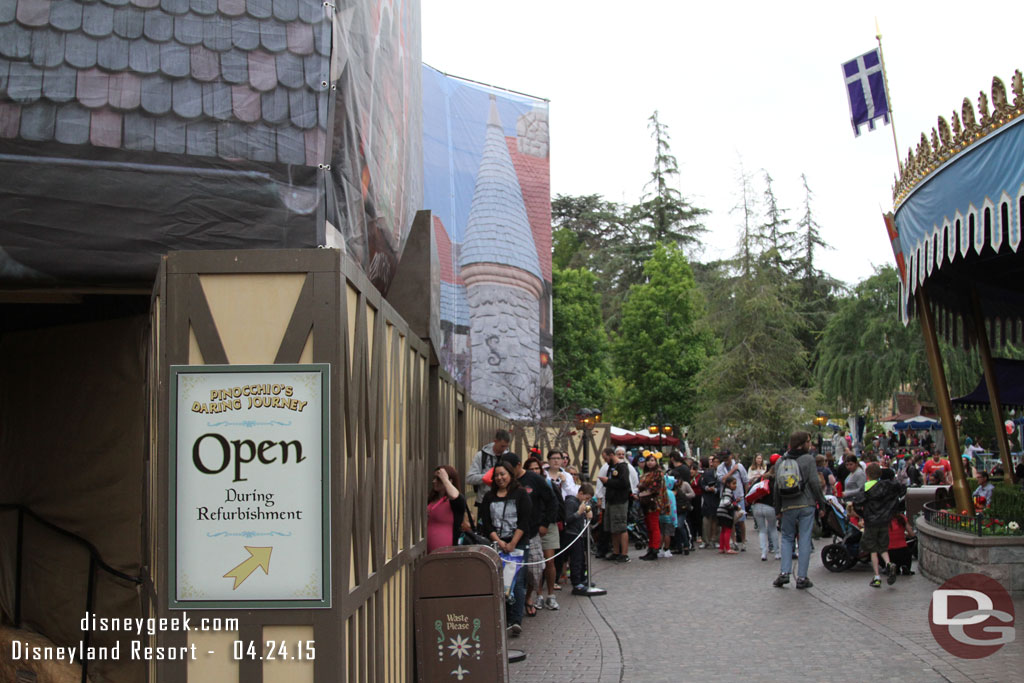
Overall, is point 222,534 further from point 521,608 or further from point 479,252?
point 479,252

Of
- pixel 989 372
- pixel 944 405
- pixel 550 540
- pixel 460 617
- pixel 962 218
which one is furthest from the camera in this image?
pixel 989 372

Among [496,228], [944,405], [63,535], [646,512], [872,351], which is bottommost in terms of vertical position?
[646,512]

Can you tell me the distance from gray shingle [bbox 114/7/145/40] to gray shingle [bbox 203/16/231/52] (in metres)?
0.46

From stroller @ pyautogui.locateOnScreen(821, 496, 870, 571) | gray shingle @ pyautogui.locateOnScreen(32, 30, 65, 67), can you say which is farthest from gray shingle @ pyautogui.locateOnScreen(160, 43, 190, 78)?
stroller @ pyautogui.locateOnScreen(821, 496, 870, 571)

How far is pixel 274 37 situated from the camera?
761 centimetres

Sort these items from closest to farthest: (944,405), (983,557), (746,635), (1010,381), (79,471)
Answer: (79,471) → (746,635) → (983,557) → (944,405) → (1010,381)

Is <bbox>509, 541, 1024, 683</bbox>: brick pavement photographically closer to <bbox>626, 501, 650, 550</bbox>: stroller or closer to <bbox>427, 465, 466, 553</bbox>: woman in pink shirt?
<bbox>427, 465, 466, 553</bbox>: woman in pink shirt

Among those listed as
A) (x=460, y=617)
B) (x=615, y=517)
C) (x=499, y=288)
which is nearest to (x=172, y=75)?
(x=460, y=617)

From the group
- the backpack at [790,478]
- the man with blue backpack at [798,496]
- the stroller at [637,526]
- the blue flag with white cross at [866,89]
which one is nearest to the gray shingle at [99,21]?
the man with blue backpack at [798,496]

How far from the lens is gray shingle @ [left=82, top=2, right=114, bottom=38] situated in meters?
7.41

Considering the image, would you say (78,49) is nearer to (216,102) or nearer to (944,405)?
(216,102)

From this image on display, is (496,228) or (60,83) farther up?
(496,228)

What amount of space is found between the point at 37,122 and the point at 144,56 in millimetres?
900

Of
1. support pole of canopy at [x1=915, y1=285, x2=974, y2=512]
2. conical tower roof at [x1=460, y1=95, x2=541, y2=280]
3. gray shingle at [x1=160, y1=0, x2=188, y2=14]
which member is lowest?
support pole of canopy at [x1=915, y1=285, x2=974, y2=512]
